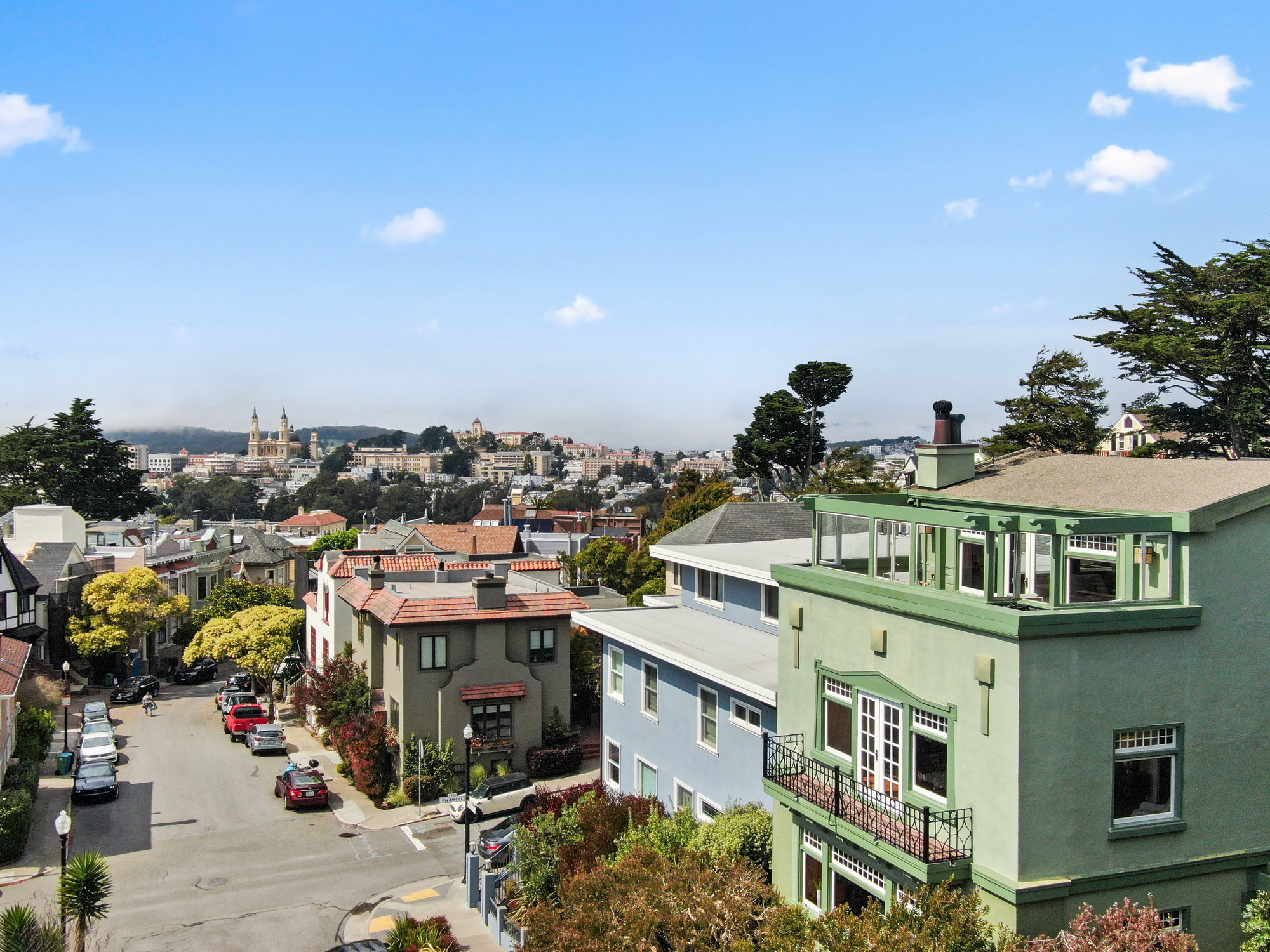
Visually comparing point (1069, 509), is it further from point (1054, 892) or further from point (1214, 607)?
point (1054, 892)

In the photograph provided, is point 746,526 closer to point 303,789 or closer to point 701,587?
point 701,587

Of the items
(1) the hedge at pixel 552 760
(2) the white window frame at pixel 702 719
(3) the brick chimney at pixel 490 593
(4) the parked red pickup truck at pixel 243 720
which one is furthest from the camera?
(4) the parked red pickup truck at pixel 243 720

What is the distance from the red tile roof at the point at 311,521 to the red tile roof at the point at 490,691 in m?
103

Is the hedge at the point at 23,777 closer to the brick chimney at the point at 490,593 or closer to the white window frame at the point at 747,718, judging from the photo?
the brick chimney at the point at 490,593

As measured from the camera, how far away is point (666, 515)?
69.3 m

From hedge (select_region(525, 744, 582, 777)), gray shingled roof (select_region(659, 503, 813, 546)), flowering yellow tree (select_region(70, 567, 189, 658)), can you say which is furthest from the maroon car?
flowering yellow tree (select_region(70, 567, 189, 658))

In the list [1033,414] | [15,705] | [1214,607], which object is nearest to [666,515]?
[1033,414]

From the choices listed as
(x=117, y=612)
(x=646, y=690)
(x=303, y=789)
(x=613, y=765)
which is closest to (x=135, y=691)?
(x=117, y=612)

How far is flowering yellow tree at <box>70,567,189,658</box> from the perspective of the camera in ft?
172

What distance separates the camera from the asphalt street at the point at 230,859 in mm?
22047

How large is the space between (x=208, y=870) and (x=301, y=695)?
46.0 feet

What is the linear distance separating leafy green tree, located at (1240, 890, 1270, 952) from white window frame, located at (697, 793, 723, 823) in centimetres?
983

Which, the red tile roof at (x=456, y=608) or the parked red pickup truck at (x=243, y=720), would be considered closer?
the red tile roof at (x=456, y=608)

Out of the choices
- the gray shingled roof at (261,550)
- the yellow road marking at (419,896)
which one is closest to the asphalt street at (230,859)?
the yellow road marking at (419,896)
